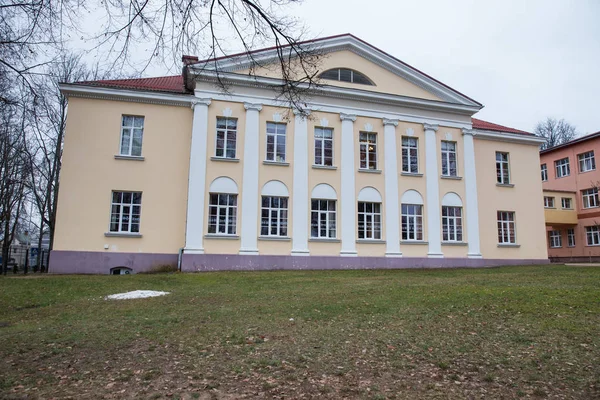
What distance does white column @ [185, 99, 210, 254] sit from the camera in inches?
768

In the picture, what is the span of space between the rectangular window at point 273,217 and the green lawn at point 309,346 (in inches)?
405

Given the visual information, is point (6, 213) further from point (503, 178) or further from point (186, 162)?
point (503, 178)

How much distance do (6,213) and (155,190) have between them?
33.1 ft

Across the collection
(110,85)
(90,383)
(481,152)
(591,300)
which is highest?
(110,85)

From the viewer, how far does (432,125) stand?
2372 cm

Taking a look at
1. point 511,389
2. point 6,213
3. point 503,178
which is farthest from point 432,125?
point 6,213

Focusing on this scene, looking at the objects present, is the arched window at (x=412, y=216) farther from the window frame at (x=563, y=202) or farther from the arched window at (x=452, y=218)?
the window frame at (x=563, y=202)

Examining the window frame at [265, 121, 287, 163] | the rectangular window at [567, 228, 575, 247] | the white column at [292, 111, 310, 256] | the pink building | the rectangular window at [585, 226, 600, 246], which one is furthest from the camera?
the rectangular window at [567, 228, 575, 247]

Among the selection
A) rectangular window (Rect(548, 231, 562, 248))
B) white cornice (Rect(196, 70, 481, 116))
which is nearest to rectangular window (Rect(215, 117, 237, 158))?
white cornice (Rect(196, 70, 481, 116))

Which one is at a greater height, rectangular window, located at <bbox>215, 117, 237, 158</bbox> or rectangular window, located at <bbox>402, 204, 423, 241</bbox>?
rectangular window, located at <bbox>215, 117, 237, 158</bbox>

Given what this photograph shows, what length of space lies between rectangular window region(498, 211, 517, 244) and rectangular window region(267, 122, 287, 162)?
13.3 meters

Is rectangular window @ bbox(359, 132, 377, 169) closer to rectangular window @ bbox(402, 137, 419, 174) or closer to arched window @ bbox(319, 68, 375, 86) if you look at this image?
Answer: rectangular window @ bbox(402, 137, 419, 174)

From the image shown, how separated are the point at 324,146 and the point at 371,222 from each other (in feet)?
14.8

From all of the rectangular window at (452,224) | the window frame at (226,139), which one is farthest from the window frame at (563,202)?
the window frame at (226,139)
